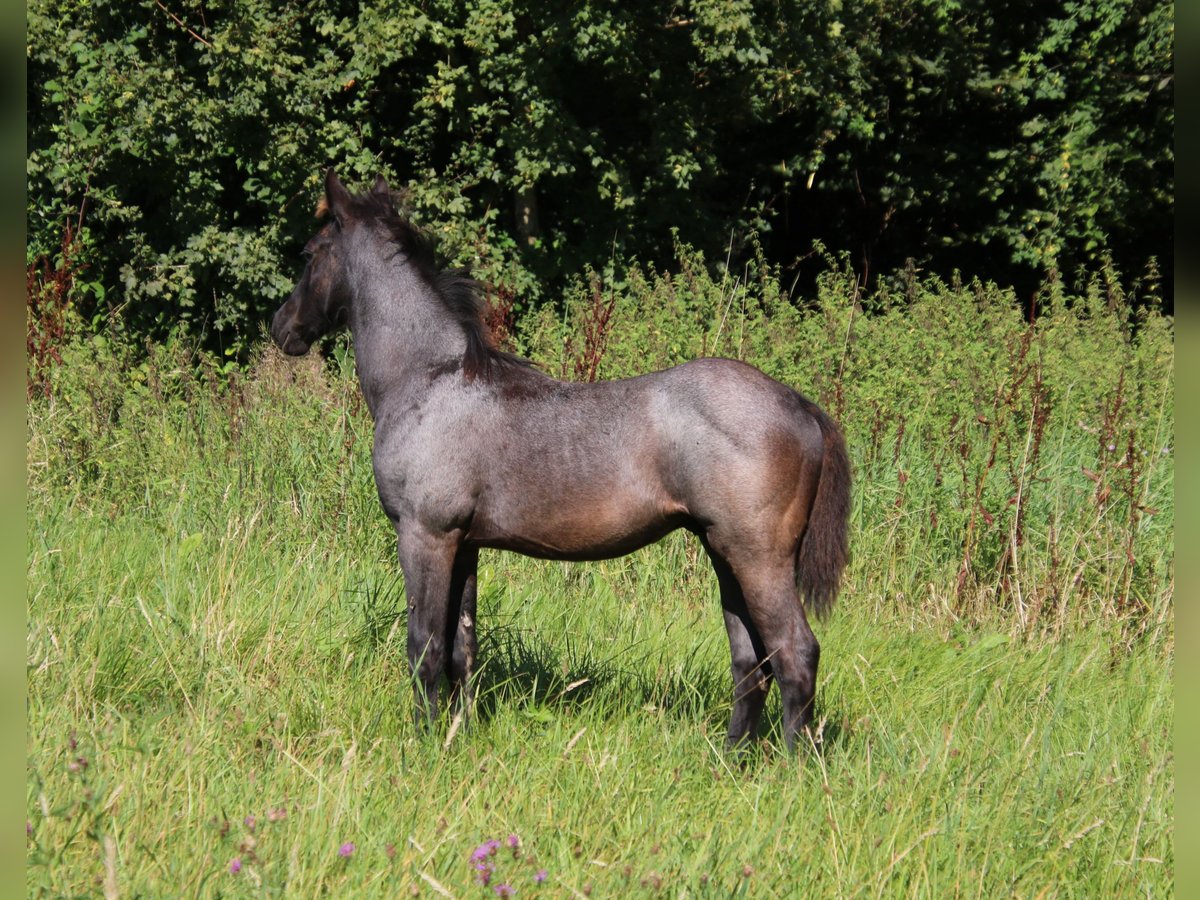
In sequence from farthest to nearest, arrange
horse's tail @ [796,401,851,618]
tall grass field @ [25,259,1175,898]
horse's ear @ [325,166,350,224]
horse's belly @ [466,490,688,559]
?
1. horse's ear @ [325,166,350,224]
2. horse's tail @ [796,401,851,618]
3. horse's belly @ [466,490,688,559]
4. tall grass field @ [25,259,1175,898]

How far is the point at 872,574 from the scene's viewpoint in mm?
6082

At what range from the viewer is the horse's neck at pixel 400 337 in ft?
14.7

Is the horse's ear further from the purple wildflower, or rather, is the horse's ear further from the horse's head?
the purple wildflower

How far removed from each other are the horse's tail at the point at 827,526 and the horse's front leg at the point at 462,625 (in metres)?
1.32

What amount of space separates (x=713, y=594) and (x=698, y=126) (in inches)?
347

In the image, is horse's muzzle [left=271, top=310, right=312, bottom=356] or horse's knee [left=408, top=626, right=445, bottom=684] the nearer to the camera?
horse's knee [left=408, top=626, right=445, bottom=684]

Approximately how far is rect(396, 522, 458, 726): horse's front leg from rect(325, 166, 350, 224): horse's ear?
1.43m

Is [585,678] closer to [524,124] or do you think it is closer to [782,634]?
[782,634]

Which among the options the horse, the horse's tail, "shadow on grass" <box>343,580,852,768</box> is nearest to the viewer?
the horse

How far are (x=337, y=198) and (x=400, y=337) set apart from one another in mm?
728

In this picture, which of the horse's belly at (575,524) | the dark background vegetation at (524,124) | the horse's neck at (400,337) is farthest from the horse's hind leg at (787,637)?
the dark background vegetation at (524,124)

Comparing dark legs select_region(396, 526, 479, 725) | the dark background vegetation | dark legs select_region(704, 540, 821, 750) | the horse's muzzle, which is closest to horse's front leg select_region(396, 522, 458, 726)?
dark legs select_region(396, 526, 479, 725)

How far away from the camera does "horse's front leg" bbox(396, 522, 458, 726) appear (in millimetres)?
4227

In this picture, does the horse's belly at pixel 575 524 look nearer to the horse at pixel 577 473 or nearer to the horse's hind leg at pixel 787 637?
the horse at pixel 577 473
